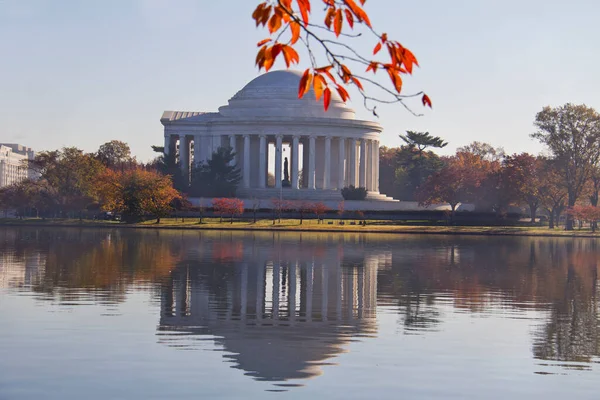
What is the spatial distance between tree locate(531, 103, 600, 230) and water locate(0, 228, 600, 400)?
7766 cm

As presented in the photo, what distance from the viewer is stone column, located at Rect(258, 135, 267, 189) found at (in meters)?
158

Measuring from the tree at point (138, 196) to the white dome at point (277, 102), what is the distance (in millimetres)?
43096

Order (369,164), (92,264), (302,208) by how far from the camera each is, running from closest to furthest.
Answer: (92,264), (302,208), (369,164)

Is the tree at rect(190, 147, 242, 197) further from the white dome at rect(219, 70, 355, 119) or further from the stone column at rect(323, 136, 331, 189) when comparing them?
the stone column at rect(323, 136, 331, 189)

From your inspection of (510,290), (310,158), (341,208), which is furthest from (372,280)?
(310,158)

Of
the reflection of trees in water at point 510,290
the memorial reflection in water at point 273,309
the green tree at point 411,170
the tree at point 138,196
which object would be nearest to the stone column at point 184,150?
the green tree at point 411,170

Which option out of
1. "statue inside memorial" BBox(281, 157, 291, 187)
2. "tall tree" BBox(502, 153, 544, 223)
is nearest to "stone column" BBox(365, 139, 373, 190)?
"statue inside memorial" BBox(281, 157, 291, 187)

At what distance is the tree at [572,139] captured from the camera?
12544 centimetres

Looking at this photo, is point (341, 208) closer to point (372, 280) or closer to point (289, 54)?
point (372, 280)

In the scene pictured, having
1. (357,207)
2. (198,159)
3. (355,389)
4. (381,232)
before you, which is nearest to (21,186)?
(198,159)

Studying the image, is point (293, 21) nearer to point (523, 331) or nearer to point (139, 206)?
point (523, 331)

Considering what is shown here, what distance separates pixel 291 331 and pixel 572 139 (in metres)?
106

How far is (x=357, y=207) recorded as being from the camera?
5640 inches

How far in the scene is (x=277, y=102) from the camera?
161 metres
